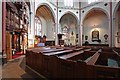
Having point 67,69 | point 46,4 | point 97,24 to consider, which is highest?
point 46,4

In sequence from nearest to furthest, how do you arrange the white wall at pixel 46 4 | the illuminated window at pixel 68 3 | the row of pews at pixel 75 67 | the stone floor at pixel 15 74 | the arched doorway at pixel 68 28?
the row of pews at pixel 75 67, the stone floor at pixel 15 74, the white wall at pixel 46 4, the illuminated window at pixel 68 3, the arched doorway at pixel 68 28

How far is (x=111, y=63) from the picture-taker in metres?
4.33

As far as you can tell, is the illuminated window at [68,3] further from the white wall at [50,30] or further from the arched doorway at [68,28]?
the white wall at [50,30]

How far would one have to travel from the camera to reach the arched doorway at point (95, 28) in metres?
19.4

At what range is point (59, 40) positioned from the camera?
15.4m

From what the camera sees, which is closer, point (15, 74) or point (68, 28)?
point (15, 74)

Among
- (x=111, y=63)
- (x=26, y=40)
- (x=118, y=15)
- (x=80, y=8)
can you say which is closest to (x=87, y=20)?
(x=80, y=8)

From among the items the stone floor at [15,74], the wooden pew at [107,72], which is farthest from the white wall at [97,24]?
the wooden pew at [107,72]

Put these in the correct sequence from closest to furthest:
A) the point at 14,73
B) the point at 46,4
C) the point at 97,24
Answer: the point at 14,73, the point at 46,4, the point at 97,24

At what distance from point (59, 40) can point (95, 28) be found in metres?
7.88

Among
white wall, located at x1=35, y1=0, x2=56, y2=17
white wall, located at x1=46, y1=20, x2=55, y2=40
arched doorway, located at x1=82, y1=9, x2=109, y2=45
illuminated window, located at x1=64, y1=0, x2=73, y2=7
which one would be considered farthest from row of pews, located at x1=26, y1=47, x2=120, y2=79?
white wall, located at x1=46, y1=20, x2=55, y2=40

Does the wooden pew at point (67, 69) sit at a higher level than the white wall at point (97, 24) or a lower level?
lower

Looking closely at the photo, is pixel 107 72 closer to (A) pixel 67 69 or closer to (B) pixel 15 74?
(A) pixel 67 69

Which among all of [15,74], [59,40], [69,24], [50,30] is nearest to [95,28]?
[69,24]
